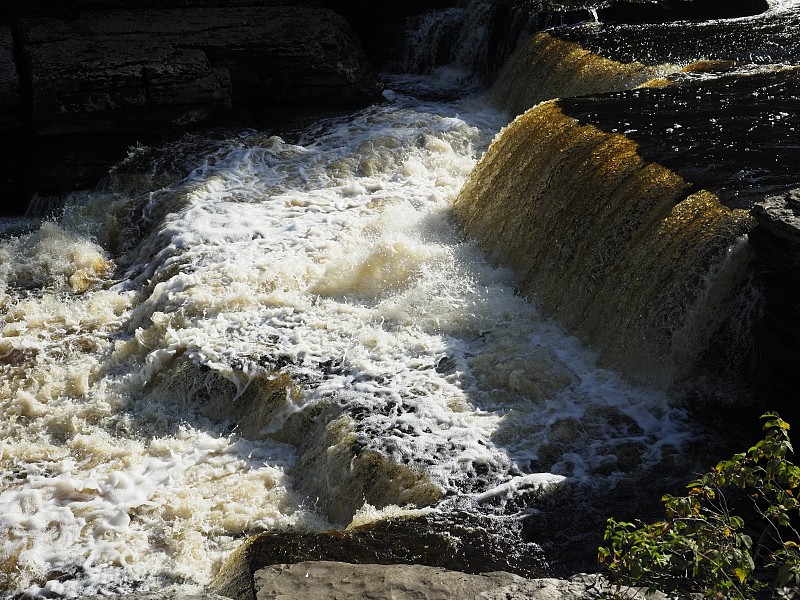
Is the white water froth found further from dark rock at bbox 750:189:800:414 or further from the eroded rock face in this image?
the eroded rock face

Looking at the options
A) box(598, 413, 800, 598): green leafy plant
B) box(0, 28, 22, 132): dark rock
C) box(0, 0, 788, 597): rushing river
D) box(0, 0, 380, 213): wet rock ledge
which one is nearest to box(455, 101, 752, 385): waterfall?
box(0, 0, 788, 597): rushing river

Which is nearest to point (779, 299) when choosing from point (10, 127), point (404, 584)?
point (404, 584)

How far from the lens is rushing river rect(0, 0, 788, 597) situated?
4.70m

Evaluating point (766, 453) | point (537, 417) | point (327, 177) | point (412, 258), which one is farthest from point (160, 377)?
point (766, 453)

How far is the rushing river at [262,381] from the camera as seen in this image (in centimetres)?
470

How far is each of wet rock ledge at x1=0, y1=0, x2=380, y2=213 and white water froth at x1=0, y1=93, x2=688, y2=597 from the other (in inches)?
43.0

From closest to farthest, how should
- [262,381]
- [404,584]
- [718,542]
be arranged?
[718,542] → [404,584] → [262,381]

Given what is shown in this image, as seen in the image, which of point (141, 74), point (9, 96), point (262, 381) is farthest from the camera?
point (141, 74)

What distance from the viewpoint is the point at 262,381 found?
5684mm

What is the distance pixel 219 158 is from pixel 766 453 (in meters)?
7.55

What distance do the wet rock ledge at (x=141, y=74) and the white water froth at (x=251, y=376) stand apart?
1093 mm

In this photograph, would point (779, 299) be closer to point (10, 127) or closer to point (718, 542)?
point (718, 542)

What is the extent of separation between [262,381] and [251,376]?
0.33 ft

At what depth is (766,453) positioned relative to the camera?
262 centimetres
